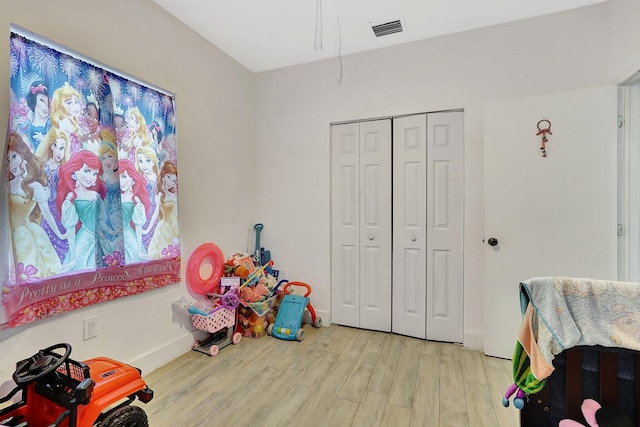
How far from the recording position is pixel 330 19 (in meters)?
2.31

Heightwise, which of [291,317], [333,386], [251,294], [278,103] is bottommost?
[333,386]

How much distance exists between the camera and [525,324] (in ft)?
3.52

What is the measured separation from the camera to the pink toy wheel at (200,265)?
2.39 m

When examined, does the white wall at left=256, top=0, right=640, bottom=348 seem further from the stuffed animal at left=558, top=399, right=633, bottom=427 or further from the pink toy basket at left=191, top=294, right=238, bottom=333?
the stuffed animal at left=558, top=399, right=633, bottom=427

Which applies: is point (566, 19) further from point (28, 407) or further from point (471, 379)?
point (28, 407)

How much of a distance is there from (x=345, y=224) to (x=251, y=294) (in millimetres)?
1110

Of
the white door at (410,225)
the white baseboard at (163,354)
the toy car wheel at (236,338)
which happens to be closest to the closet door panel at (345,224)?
the white door at (410,225)

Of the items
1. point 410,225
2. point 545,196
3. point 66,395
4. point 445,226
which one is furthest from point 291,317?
point 545,196

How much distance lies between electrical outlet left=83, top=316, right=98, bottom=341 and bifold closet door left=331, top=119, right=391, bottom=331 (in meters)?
1.93

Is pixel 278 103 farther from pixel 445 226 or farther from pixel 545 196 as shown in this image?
pixel 545 196

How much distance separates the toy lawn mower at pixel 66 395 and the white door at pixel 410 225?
2.10m

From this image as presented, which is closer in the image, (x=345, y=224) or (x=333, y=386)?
(x=333, y=386)

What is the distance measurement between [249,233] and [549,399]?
2679 millimetres

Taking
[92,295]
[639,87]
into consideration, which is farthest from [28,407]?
[639,87]
